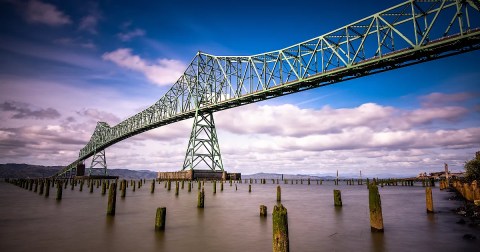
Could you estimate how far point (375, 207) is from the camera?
10406mm

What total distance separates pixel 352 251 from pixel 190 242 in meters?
4.94

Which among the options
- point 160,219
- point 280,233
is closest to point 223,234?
point 160,219

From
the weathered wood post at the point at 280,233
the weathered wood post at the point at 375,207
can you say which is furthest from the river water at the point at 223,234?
the weathered wood post at the point at 280,233

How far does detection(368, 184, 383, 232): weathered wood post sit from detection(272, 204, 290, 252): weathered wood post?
203 inches

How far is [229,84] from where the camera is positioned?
54812mm

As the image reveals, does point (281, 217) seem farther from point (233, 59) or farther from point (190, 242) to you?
point (233, 59)

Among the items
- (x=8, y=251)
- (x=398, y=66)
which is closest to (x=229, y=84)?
(x=398, y=66)

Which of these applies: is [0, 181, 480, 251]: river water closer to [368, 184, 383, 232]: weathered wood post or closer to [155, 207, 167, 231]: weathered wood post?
[155, 207, 167, 231]: weathered wood post

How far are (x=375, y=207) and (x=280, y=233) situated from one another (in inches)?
228

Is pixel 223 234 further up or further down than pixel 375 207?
further down

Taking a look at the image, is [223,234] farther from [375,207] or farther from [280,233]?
[375,207]

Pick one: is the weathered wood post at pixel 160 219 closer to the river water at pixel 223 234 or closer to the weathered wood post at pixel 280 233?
the river water at pixel 223 234

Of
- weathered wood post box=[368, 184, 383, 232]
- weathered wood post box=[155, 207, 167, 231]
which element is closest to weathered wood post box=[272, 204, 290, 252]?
weathered wood post box=[368, 184, 383, 232]

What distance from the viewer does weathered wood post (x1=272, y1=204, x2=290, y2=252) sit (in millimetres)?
6129
